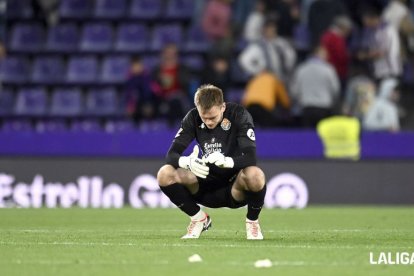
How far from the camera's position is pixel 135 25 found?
24156 millimetres

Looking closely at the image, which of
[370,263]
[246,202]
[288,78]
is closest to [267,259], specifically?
[370,263]

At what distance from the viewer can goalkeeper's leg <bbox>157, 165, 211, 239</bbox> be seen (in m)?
10.8

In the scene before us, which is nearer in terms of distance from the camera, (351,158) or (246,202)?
(246,202)

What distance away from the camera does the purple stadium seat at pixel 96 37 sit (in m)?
24.2

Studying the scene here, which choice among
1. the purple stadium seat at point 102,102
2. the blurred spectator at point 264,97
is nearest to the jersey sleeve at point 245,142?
the blurred spectator at point 264,97

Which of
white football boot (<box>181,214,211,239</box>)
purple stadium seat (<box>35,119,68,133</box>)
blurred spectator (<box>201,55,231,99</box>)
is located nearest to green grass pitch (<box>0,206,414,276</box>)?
white football boot (<box>181,214,211,239</box>)

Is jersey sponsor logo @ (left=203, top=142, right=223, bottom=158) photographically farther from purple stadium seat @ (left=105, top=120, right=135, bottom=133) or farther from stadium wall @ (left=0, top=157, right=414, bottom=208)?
purple stadium seat @ (left=105, top=120, right=135, bottom=133)

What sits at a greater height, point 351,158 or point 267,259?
point 267,259

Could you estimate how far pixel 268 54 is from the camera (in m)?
21.2

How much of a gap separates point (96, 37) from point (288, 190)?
676 centimetres

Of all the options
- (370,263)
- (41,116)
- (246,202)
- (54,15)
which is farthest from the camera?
(54,15)

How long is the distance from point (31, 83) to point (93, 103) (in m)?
1.62

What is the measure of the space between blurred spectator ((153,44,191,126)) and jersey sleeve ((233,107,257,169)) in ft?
35.5

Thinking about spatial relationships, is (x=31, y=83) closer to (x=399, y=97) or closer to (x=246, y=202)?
(x=399, y=97)
